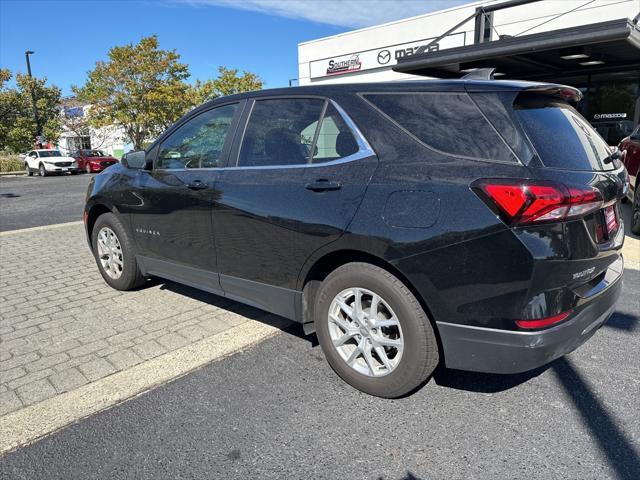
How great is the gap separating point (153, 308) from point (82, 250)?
3.08 meters

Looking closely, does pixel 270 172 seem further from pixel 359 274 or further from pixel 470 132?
pixel 470 132

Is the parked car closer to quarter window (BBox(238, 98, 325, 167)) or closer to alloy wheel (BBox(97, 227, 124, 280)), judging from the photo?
quarter window (BBox(238, 98, 325, 167))

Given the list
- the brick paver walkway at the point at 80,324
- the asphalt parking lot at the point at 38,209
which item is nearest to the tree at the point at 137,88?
→ the asphalt parking lot at the point at 38,209

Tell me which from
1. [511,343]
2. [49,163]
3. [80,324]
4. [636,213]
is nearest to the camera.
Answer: [511,343]

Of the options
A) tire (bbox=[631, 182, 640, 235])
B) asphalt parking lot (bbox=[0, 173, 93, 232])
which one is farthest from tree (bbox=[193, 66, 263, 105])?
tire (bbox=[631, 182, 640, 235])

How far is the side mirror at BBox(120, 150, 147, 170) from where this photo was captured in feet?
13.6

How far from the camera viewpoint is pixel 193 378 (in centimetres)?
306

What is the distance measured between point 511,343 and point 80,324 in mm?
3427

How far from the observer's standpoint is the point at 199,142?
3750mm

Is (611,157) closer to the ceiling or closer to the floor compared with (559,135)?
closer to the floor

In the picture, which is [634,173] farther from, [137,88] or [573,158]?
[137,88]

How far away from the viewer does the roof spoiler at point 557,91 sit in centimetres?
247

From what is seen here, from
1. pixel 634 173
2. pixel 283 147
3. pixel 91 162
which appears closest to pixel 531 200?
pixel 283 147

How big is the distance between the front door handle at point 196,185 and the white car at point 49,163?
94.2 feet
